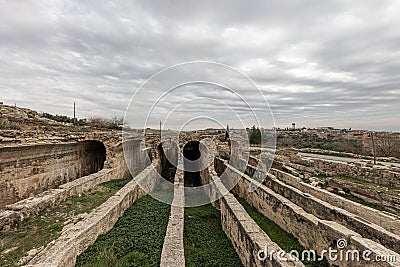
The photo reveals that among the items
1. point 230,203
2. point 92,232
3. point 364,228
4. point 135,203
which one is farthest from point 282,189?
point 92,232

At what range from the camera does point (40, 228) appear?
257 inches

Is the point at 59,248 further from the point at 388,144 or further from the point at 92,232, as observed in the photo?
the point at 388,144

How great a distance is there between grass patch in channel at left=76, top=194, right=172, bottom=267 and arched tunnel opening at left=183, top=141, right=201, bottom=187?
25.8 feet

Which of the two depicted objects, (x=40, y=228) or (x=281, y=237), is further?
(x=281, y=237)

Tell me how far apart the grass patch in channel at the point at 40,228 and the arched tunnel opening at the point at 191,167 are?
7905mm

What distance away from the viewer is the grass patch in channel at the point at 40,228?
17.8 feet

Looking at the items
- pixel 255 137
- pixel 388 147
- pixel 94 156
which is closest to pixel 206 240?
pixel 94 156

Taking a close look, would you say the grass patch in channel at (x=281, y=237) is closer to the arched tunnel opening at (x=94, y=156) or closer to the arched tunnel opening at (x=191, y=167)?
the arched tunnel opening at (x=191, y=167)

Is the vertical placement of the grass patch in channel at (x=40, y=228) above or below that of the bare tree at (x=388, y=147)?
below

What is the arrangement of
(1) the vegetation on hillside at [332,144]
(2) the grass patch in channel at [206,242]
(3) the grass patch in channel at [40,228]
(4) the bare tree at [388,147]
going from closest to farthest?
(3) the grass patch in channel at [40,228] < (2) the grass patch in channel at [206,242] < (4) the bare tree at [388,147] < (1) the vegetation on hillside at [332,144]

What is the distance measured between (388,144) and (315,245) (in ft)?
89.4

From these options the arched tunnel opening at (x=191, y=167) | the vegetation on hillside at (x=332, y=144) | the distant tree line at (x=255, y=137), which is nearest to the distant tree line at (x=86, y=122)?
the arched tunnel opening at (x=191, y=167)

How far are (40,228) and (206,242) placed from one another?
4.38 metres

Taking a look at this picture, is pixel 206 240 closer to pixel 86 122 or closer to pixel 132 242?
pixel 132 242
